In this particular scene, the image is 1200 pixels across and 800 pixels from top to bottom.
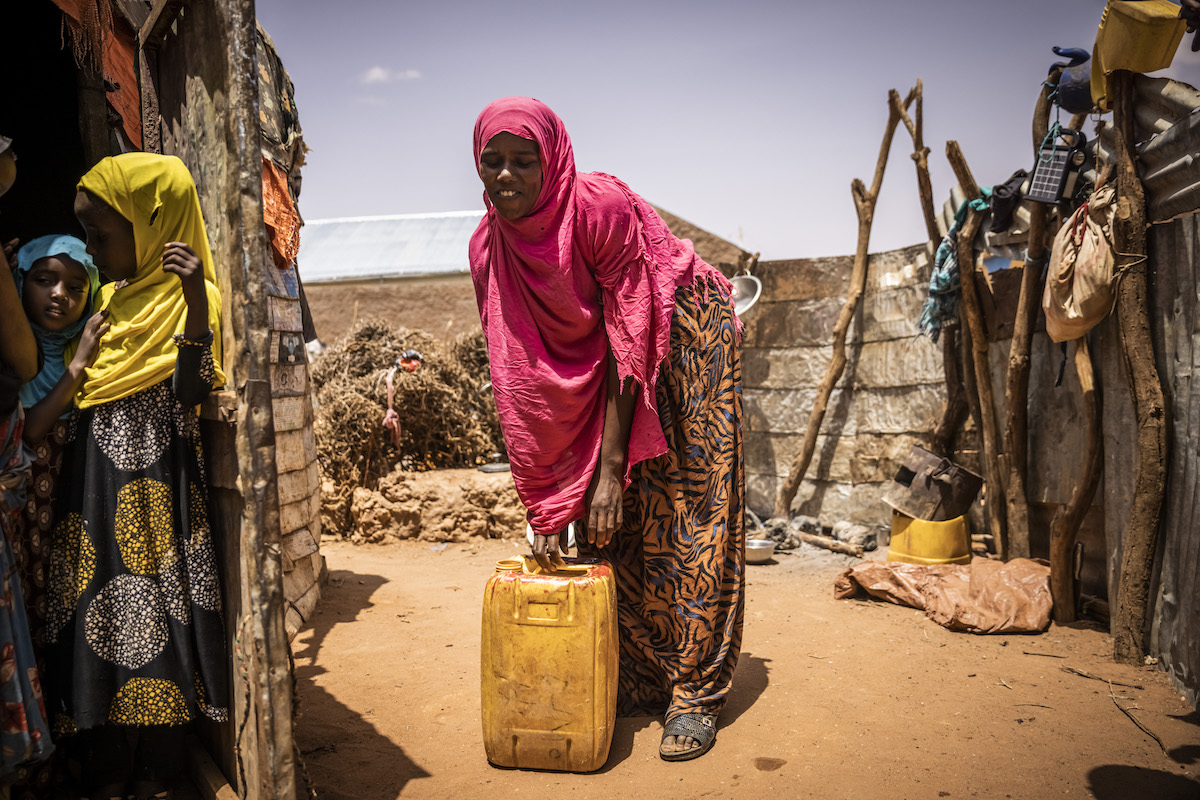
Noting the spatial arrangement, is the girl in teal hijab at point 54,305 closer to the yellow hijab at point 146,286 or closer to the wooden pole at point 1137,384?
the yellow hijab at point 146,286

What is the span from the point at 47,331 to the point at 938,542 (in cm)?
498

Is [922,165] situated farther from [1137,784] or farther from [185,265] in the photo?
[185,265]

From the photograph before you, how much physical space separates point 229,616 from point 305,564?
103 inches

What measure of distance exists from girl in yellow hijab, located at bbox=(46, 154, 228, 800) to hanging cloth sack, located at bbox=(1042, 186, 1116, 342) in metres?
3.82

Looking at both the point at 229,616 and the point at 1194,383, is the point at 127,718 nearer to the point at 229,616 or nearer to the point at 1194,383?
the point at 229,616

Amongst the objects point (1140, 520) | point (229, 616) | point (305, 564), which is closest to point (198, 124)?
point (229, 616)

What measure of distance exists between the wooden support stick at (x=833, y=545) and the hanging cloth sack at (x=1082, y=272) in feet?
8.63

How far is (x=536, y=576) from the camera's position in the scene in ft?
8.43

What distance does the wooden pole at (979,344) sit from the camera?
5312 mm

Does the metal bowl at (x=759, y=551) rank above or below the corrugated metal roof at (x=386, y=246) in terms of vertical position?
below

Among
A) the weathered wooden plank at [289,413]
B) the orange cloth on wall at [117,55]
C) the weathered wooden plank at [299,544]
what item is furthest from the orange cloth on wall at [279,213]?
the weathered wooden plank at [299,544]

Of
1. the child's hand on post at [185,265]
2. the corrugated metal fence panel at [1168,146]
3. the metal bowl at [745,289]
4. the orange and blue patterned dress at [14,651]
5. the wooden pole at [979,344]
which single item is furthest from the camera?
the metal bowl at [745,289]

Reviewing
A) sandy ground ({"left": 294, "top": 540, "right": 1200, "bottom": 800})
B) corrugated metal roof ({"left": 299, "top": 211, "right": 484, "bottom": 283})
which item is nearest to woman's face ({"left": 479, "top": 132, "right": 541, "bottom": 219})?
sandy ground ({"left": 294, "top": 540, "right": 1200, "bottom": 800})

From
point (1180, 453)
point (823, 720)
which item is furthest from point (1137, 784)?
point (1180, 453)
